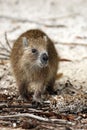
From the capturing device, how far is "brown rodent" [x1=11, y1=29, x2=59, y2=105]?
22.4 feet

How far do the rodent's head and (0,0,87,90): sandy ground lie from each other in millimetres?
945

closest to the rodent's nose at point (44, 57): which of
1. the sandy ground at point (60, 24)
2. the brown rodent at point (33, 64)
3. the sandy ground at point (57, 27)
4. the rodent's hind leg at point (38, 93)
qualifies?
the brown rodent at point (33, 64)

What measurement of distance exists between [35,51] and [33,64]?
181 mm

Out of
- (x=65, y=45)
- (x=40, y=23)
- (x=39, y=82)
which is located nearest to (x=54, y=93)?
(x=39, y=82)

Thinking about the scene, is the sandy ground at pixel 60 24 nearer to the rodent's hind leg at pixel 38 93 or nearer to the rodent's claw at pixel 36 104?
the rodent's hind leg at pixel 38 93

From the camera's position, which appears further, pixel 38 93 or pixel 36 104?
pixel 38 93

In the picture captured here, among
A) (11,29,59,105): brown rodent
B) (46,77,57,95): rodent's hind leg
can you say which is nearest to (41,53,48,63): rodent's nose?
(11,29,59,105): brown rodent

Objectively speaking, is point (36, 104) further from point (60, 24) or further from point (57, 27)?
point (60, 24)

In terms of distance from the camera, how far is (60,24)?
10.7 metres

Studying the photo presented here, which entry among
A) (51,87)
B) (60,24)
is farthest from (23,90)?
(60,24)

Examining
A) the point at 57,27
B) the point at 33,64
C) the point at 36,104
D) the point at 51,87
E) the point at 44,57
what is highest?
the point at 57,27

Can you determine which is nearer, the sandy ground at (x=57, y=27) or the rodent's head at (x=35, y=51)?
the rodent's head at (x=35, y=51)

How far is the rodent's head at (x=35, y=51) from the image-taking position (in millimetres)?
6762

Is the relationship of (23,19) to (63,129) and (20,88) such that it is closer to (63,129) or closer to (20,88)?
(20,88)
